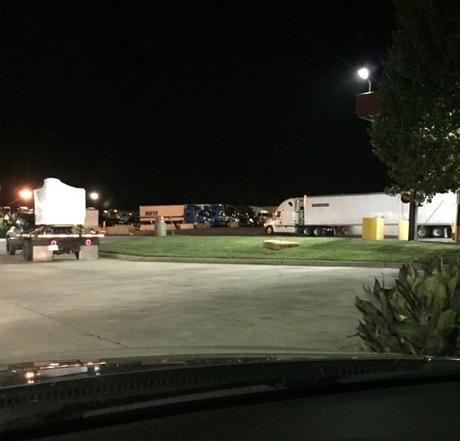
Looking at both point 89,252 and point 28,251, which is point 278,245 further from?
point 28,251

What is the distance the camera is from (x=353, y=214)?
42188 millimetres

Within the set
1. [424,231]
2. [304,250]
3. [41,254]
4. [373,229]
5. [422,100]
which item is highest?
Answer: [422,100]

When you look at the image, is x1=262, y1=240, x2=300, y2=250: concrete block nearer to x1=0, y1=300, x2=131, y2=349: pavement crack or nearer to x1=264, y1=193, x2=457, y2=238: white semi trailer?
x1=0, y1=300, x2=131, y2=349: pavement crack

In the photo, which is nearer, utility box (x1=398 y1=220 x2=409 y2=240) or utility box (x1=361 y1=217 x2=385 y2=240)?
utility box (x1=361 y1=217 x2=385 y2=240)

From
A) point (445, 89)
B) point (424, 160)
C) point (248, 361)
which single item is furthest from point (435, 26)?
point (248, 361)

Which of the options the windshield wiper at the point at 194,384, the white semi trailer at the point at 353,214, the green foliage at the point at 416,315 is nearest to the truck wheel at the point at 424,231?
the white semi trailer at the point at 353,214

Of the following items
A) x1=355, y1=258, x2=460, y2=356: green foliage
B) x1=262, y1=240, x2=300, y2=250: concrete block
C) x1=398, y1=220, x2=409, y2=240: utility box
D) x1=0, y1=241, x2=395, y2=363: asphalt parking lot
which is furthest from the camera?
x1=398, y1=220, x2=409, y2=240: utility box

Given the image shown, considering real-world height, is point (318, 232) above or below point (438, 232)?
below

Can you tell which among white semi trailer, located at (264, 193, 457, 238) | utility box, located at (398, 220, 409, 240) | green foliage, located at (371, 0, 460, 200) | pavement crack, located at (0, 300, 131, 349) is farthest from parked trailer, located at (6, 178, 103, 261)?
white semi trailer, located at (264, 193, 457, 238)

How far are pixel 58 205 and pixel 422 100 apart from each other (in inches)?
565

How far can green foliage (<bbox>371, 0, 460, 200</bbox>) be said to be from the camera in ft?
52.2

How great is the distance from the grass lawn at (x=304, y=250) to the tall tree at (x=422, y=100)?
2.75 m

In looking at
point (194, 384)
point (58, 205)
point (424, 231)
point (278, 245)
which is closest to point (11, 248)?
point (58, 205)

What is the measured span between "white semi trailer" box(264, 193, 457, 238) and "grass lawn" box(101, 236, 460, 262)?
12.6 metres
